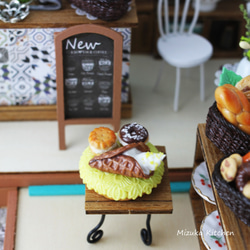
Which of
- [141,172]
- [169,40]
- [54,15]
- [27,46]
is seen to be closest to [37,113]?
[27,46]

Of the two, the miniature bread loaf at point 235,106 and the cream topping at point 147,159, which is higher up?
the miniature bread loaf at point 235,106

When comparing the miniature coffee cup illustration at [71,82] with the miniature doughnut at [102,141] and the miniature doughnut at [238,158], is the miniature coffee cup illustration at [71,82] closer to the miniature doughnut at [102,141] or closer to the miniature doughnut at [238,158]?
the miniature doughnut at [102,141]

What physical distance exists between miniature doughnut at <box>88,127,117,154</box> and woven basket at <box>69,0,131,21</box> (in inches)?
36.9

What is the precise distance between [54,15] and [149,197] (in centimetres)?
148

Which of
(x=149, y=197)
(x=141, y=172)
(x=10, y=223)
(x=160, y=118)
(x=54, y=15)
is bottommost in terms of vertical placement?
(x=10, y=223)

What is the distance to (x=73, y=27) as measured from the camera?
2.67 m

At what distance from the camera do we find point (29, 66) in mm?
3107

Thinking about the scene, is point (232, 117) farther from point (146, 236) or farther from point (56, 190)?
point (56, 190)

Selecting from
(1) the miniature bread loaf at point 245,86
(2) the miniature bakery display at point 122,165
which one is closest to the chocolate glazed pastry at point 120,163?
(2) the miniature bakery display at point 122,165

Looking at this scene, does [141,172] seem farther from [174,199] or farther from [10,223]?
[10,223]

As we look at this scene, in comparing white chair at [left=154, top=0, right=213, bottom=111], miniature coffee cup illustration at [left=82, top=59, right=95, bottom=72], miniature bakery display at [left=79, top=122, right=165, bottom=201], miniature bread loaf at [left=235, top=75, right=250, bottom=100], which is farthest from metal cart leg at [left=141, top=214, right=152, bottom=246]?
white chair at [left=154, top=0, right=213, bottom=111]

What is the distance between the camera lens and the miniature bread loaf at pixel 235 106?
6.58 ft

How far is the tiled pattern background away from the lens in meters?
2.97

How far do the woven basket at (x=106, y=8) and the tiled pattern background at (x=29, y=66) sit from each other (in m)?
0.16
